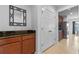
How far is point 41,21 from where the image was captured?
478 cm

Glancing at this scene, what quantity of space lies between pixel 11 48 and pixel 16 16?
1454mm

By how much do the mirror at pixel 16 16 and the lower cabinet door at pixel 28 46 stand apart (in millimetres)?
736

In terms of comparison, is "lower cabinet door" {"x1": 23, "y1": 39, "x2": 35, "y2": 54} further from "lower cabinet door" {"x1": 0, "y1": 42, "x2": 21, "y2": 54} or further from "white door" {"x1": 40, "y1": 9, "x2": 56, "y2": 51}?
"white door" {"x1": 40, "y1": 9, "x2": 56, "y2": 51}

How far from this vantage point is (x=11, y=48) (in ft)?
9.41

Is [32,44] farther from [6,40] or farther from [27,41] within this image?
[6,40]

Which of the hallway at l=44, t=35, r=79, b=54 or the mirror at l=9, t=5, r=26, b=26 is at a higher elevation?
the mirror at l=9, t=5, r=26, b=26

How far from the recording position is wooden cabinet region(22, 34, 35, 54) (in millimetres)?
3614

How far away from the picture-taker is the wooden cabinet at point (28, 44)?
3.61 m

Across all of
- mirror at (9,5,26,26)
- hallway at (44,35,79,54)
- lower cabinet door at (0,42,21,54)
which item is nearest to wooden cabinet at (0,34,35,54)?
lower cabinet door at (0,42,21,54)

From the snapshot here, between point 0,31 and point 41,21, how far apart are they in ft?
6.56

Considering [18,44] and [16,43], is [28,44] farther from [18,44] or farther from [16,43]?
[16,43]

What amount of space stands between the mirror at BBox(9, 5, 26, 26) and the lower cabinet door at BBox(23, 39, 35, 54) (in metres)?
0.74

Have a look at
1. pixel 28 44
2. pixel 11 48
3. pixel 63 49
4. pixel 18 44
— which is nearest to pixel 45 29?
pixel 63 49
